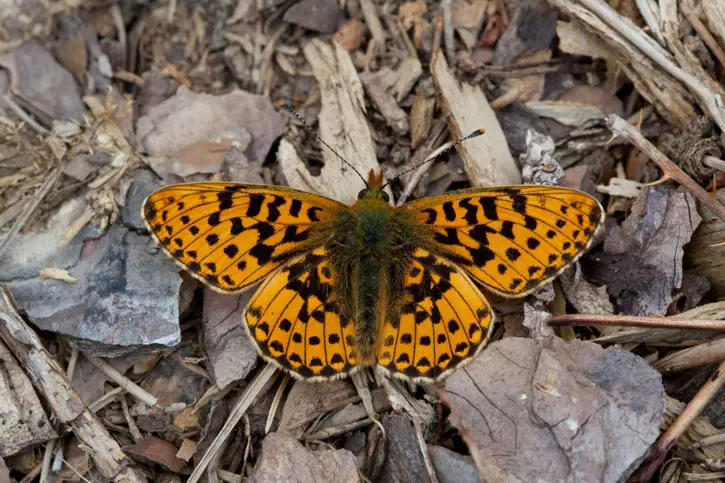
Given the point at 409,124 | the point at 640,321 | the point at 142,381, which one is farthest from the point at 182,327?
the point at 640,321

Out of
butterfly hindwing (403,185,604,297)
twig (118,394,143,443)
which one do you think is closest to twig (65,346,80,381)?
Answer: twig (118,394,143,443)

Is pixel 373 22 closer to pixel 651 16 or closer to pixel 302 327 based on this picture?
pixel 651 16

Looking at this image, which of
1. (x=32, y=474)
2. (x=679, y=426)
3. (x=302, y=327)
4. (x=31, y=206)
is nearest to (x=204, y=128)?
(x=31, y=206)

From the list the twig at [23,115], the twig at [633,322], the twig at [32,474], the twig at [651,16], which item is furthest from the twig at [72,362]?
the twig at [651,16]

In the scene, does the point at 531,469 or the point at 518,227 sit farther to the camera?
the point at 518,227

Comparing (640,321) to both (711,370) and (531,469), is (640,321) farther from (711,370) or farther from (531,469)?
(531,469)

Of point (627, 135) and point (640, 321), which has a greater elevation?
point (627, 135)
